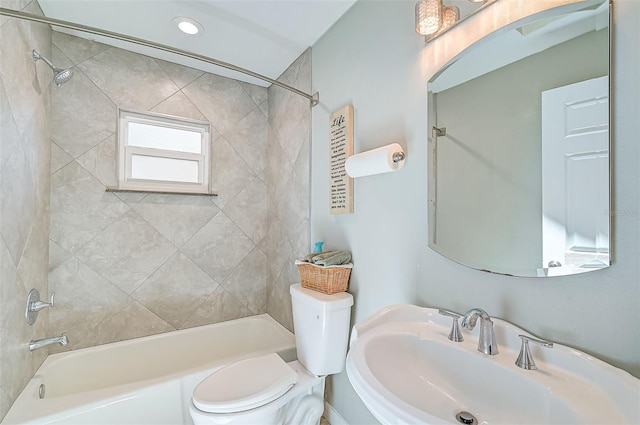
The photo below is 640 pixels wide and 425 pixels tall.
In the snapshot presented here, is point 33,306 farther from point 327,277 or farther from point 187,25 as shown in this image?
point 187,25

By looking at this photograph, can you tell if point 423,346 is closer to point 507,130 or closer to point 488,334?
point 488,334

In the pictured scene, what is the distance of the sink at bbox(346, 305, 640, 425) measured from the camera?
2.03ft

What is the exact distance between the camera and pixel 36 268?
1562 mm

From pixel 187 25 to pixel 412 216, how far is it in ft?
5.95

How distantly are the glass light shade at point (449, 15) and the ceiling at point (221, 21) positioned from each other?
27.0 inches

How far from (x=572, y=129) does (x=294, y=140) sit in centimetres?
166

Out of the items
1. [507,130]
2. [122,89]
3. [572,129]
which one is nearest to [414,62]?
[507,130]

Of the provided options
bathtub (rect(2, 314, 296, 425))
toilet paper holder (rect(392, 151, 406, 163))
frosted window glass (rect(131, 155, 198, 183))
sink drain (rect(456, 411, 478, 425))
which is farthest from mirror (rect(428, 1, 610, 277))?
frosted window glass (rect(131, 155, 198, 183))

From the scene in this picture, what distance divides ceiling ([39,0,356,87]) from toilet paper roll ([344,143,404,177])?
939mm

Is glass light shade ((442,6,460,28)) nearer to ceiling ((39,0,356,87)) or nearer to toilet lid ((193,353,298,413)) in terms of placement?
ceiling ((39,0,356,87))

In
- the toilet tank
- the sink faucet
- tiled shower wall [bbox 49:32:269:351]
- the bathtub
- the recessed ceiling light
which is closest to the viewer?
the sink faucet

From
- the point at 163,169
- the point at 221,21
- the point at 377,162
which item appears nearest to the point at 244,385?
the point at 377,162

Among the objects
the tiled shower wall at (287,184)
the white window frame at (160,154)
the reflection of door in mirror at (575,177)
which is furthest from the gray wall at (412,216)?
the white window frame at (160,154)

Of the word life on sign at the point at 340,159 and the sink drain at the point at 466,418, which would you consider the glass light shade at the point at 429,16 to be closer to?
the word life on sign at the point at 340,159
